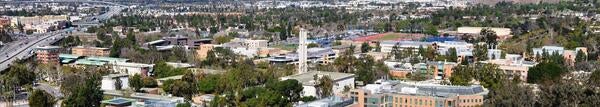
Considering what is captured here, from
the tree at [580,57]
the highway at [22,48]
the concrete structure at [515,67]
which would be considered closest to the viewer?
the concrete structure at [515,67]

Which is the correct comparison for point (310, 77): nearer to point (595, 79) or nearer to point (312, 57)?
point (312, 57)

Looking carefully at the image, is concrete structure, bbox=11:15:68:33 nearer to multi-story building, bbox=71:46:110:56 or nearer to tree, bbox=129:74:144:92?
multi-story building, bbox=71:46:110:56

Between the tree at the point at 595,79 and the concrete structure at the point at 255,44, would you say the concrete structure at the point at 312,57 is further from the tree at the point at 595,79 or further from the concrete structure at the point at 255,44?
the tree at the point at 595,79

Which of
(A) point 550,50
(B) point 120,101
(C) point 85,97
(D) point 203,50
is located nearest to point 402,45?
(A) point 550,50

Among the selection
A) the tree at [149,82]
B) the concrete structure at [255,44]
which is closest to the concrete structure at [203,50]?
the concrete structure at [255,44]

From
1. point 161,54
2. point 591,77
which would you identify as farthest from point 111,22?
point 591,77

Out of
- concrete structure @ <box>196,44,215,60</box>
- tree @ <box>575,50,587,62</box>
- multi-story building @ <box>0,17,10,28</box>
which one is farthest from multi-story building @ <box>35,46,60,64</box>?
multi-story building @ <box>0,17,10,28</box>

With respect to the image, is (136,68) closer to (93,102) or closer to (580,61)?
(93,102)
